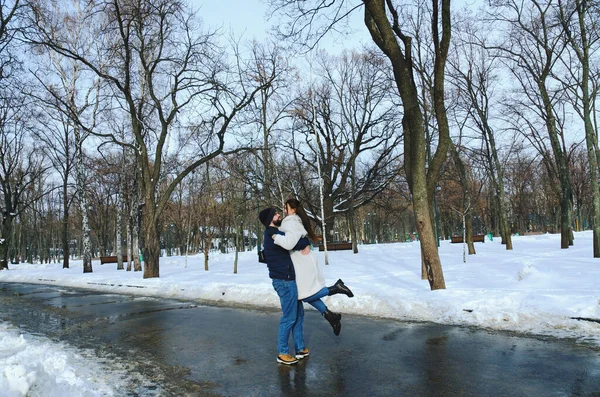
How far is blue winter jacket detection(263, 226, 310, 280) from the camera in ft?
17.0

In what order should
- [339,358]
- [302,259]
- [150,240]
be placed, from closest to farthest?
[339,358]
[302,259]
[150,240]

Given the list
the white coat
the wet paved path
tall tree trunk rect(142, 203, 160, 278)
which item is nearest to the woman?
the white coat

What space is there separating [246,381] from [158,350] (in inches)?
83.0

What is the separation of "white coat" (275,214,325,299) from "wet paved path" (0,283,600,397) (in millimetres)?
815

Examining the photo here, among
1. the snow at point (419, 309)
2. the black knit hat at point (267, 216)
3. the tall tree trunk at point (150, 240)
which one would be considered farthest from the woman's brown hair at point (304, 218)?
the tall tree trunk at point (150, 240)

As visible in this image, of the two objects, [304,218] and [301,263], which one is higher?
[304,218]

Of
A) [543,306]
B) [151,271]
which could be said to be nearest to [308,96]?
[151,271]

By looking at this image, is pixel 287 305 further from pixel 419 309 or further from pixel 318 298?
pixel 419 309

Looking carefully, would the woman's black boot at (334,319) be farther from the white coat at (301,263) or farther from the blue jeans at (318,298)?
the white coat at (301,263)

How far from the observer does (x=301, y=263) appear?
17.4 feet

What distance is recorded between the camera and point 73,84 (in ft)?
86.1

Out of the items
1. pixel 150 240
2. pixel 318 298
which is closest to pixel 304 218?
pixel 318 298

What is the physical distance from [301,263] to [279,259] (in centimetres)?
29

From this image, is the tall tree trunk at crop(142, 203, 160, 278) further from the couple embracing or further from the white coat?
the white coat
